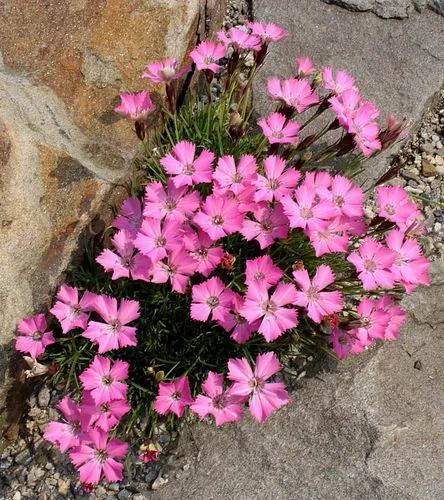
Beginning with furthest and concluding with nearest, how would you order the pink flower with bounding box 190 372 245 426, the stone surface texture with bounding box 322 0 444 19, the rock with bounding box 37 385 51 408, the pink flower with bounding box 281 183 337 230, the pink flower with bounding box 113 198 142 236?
the stone surface texture with bounding box 322 0 444 19 < the rock with bounding box 37 385 51 408 < the pink flower with bounding box 113 198 142 236 < the pink flower with bounding box 190 372 245 426 < the pink flower with bounding box 281 183 337 230

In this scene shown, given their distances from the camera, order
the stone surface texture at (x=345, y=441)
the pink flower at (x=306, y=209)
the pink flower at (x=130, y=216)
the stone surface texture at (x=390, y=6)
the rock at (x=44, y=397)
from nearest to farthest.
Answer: the pink flower at (x=306, y=209) < the pink flower at (x=130, y=216) < the stone surface texture at (x=345, y=441) < the rock at (x=44, y=397) < the stone surface texture at (x=390, y=6)

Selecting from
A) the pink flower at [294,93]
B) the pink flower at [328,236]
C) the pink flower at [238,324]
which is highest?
the pink flower at [294,93]

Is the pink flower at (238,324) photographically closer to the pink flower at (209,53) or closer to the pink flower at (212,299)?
the pink flower at (212,299)

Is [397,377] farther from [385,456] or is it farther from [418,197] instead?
[418,197]

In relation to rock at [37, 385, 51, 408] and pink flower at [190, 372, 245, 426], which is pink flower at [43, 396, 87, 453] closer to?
rock at [37, 385, 51, 408]

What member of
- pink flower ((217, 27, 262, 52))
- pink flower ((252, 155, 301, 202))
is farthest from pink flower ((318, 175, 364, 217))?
pink flower ((217, 27, 262, 52))

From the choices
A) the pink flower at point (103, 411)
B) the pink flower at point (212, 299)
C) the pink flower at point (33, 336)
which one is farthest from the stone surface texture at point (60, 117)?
the pink flower at point (212, 299)
